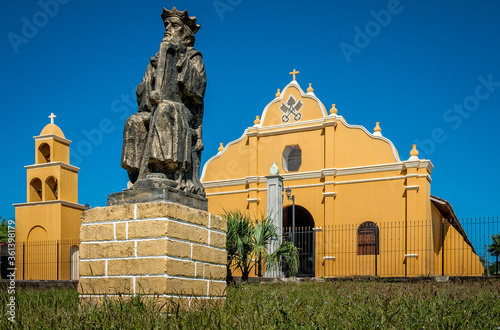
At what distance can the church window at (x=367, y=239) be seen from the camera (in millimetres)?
18906

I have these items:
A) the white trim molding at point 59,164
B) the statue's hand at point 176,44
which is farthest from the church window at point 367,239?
the statue's hand at point 176,44

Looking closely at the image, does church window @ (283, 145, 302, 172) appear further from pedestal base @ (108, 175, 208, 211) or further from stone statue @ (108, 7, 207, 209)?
pedestal base @ (108, 175, 208, 211)

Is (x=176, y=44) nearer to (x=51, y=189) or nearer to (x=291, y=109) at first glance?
(x=291, y=109)

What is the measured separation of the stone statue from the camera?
4.84 meters

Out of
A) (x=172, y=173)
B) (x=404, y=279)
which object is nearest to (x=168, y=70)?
(x=172, y=173)

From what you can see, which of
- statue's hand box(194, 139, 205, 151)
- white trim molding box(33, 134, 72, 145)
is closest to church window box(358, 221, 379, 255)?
white trim molding box(33, 134, 72, 145)

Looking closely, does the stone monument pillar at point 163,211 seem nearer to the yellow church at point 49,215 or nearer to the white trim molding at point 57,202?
the yellow church at point 49,215

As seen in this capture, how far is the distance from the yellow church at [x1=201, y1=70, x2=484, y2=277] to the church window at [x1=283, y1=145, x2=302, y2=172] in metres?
0.04

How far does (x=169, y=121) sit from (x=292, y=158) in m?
16.6

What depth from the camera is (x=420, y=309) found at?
176 inches

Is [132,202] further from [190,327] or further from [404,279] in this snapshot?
[404,279]

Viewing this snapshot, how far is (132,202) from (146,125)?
32.3 inches

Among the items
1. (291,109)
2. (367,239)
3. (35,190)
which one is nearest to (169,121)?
(367,239)

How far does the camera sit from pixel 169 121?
16.0 ft
